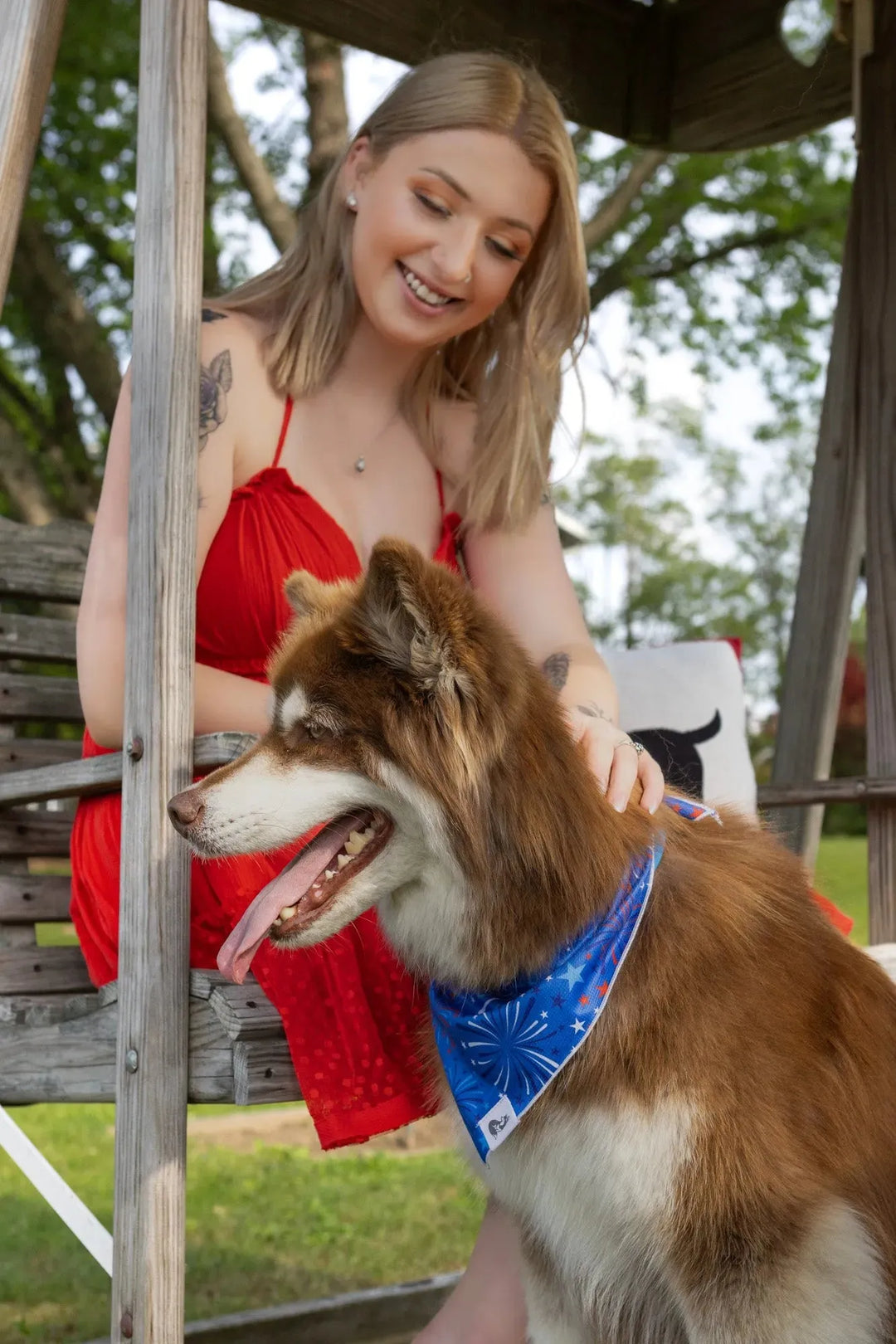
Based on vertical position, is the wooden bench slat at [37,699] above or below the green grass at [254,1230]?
above

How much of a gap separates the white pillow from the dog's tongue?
1.67 m

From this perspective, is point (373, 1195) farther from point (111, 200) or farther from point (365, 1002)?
point (111, 200)

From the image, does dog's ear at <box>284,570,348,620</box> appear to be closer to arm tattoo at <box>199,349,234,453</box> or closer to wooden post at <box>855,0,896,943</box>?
arm tattoo at <box>199,349,234,453</box>

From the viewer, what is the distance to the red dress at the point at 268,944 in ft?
7.47

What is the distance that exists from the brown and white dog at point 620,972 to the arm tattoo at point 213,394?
65cm

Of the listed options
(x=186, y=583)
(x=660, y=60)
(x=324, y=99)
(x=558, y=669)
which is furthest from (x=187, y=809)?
(x=324, y=99)

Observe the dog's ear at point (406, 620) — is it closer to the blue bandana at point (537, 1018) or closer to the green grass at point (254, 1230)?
the blue bandana at point (537, 1018)

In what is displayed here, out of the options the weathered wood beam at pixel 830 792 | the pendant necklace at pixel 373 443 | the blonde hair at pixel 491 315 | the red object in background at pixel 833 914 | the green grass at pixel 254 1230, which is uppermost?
the blonde hair at pixel 491 315

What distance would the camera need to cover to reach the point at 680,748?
3682mm

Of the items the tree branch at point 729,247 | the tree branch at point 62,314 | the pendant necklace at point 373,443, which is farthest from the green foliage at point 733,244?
the pendant necklace at point 373,443

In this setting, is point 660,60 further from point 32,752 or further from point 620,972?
point 620,972

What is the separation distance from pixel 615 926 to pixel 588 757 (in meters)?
0.31

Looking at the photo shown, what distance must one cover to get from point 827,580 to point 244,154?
488cm

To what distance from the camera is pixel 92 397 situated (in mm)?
9086
